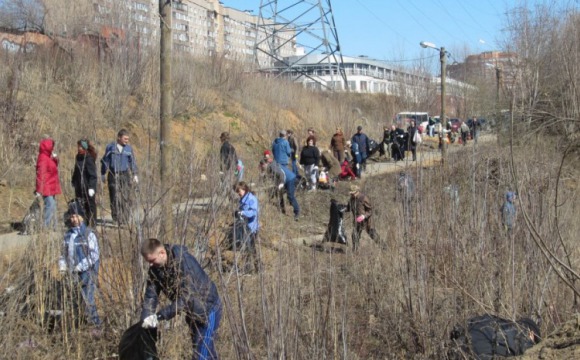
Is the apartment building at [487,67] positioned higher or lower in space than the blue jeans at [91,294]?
higher

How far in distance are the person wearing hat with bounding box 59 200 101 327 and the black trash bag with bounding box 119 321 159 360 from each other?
0.98 metres

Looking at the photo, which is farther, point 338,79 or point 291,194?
point 338,79

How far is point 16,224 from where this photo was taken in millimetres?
11641

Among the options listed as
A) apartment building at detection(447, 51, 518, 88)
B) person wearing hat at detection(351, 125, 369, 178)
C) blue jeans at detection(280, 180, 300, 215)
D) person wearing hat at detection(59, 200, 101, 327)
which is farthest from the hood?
person wearing hat at detection(351, 125, 369, 178)

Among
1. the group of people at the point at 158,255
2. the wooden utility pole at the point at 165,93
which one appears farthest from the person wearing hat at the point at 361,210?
the wooden utility pole at the point at 165,93

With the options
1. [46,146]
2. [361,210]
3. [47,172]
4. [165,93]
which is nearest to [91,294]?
[165,93]

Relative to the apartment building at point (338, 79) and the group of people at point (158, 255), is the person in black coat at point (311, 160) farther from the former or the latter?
the apartment building at point (338, 79)

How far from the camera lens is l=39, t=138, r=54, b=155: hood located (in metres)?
11.1

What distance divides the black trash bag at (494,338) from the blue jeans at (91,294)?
3.36 metres

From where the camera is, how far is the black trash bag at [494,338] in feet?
17.8

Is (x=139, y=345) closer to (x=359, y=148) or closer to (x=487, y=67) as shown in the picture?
(x=359, y=148)

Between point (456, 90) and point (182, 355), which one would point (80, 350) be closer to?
point (182, 355)

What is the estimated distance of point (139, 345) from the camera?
577 cm

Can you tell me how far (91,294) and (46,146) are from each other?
16.7ft
